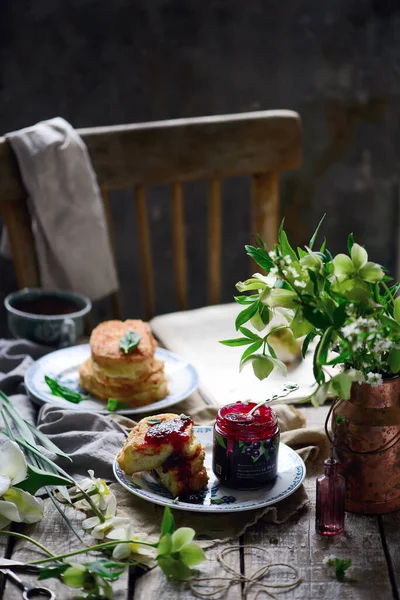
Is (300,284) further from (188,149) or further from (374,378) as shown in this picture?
(188,149)

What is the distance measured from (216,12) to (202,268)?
31.6 inches

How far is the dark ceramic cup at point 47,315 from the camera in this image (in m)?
1.63

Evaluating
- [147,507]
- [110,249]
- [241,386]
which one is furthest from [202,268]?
[147,507]

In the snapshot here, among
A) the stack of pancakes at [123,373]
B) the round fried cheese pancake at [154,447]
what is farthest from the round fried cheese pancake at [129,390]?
the round fried cheese pancake at [154,447]

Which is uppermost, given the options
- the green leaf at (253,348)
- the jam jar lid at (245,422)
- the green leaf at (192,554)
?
the green leaf at (253,348)

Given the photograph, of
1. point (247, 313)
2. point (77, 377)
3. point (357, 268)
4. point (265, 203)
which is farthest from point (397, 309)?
point (265, 203)

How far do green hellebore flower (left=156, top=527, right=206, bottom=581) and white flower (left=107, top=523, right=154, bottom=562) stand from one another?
0.05m

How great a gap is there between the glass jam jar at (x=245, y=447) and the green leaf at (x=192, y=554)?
18 cm

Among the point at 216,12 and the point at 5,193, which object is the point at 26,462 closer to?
the point at 5,193

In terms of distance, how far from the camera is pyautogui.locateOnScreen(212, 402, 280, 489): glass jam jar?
1129 mm

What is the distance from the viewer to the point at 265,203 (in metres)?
2.08

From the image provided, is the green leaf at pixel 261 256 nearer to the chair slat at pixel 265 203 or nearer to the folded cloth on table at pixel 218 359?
the folded cloth on table at pixel 218 359

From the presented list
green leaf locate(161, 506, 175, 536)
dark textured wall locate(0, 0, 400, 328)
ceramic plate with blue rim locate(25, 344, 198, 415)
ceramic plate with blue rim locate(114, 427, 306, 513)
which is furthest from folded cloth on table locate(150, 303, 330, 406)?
dark textured wall locate(0, 0, 400, 328)

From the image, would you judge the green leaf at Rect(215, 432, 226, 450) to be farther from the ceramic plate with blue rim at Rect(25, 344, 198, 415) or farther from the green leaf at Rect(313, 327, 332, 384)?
the ceramic plate with blue rim at Rect(25, 344, 198, 415)
